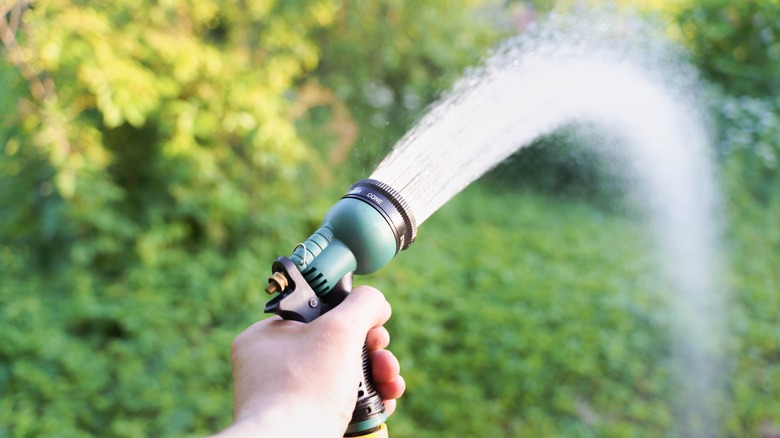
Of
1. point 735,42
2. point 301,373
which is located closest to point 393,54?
point 735,42

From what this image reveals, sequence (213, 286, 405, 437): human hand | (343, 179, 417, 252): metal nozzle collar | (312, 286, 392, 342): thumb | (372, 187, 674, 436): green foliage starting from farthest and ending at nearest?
(372, 187, 674, 436): green foliage → (343, 179, 417, 252): metal nozzle collar → (312, 286, 392, 342): thumb → (213, 286, 405, 437): human hand

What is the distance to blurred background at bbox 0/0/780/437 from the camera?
9.57 feet

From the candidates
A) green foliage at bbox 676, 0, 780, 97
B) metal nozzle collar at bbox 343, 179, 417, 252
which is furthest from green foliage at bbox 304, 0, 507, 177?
metal nozzle collar at bbox 343, 179, 417, 252

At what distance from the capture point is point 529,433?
9.21 feet

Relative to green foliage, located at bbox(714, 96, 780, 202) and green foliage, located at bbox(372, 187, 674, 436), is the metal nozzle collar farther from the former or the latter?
green foliage, located at bbox(714, 96, 780, 202)

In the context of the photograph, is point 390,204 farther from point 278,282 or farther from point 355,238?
point 278,282

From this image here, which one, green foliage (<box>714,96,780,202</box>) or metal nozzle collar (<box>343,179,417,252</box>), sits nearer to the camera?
metal nozzle collar (<box>343,179,417,252</box>)

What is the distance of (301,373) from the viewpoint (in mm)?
977

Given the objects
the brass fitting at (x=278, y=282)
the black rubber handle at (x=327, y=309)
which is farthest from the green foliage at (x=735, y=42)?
the brass fitting at (x=278, y=282)

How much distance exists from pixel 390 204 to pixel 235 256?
2695mm

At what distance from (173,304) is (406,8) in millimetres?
2763

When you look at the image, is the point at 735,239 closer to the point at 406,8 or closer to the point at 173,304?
the point at 406,8

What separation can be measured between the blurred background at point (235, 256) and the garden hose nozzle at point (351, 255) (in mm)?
1237

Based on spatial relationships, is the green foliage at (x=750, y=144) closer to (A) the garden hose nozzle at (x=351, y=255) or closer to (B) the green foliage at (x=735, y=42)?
(B) the green foliage at (x=735, y=42)
